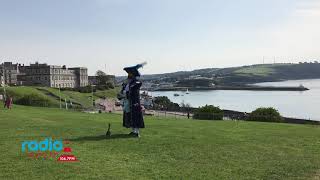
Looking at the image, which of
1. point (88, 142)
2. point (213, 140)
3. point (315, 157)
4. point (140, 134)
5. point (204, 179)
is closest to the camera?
point (204, 179)

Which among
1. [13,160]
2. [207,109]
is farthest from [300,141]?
[207,109]

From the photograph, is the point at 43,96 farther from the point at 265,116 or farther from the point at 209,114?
the point at 265,116

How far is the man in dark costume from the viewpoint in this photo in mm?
16078

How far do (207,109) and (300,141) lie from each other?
3549 centimetres

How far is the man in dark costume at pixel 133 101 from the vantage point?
16078 mm

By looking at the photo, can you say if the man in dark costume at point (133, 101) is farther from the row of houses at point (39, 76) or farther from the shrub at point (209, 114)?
the row of houses at point (39, 76)

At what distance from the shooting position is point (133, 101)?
16.2 metres

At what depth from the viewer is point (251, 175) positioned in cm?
998

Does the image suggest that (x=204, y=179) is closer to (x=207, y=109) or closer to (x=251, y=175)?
(x=251, y=175)

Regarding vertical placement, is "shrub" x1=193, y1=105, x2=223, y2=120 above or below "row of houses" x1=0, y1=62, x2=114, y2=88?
below
